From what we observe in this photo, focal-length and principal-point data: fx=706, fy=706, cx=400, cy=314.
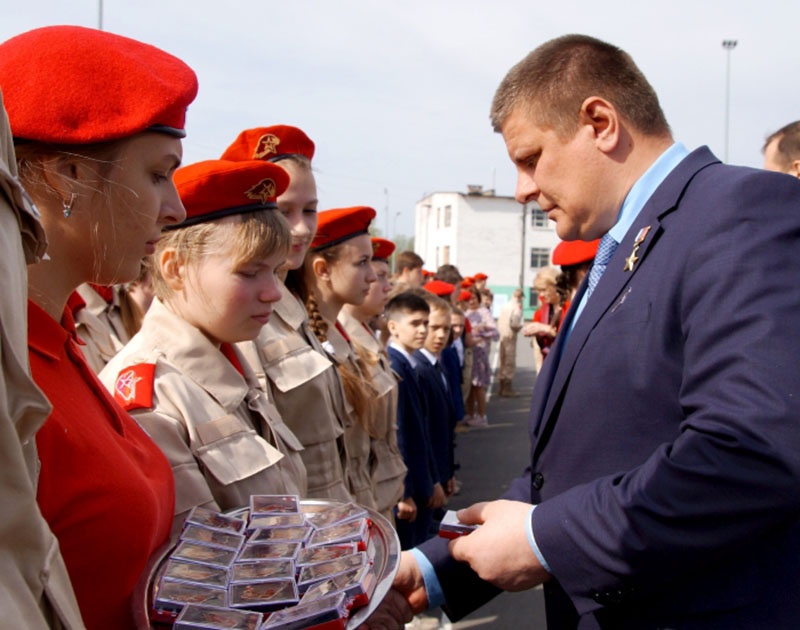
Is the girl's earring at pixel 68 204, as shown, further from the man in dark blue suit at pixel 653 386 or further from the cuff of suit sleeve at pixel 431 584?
the cuff of suit sleeve at pixel 431 584

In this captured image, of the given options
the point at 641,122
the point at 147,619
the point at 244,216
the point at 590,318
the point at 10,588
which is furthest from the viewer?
the point at 244,216

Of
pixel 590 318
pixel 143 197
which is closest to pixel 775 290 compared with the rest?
pixel 590 318

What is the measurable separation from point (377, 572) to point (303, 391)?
1549mm

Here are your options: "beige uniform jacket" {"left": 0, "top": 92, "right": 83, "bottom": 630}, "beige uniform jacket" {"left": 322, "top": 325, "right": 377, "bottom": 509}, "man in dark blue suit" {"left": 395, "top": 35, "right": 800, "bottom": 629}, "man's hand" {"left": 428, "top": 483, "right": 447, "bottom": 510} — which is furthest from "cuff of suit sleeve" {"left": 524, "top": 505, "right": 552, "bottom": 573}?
"man's hand" {"left": 428, "top": 483, "right": 447, "bottom": 510}

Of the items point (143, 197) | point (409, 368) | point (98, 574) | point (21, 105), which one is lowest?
point (409, 368)

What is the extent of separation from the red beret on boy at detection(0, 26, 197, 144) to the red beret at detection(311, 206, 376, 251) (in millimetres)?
2370

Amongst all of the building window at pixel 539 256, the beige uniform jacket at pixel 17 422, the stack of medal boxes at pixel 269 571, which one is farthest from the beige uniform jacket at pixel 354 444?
the building window at pixel 539 256

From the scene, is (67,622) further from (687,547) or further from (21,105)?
(687,547)

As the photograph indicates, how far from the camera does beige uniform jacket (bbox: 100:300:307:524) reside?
6.15 ft

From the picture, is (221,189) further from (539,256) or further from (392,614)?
(539,256)

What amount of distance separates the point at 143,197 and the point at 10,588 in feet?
3.11

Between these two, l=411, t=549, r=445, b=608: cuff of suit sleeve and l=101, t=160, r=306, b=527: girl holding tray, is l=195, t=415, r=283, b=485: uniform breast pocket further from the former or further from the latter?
l=411, t=549, r=445, b=608: cuff of suit sleeve

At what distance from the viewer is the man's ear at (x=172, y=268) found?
2283mm

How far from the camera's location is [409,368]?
5.36m
